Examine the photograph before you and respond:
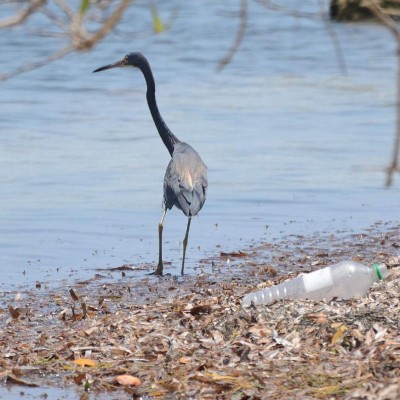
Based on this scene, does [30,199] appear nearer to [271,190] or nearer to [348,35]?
[271,190]

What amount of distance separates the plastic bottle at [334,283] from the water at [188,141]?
1904 millimetres

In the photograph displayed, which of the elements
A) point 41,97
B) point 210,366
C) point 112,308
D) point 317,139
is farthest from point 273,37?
point 210,366

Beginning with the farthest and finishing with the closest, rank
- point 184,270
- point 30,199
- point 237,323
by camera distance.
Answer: point 30,199 → point 184,270 → point 237,323

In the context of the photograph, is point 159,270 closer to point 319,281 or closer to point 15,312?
point 15,312

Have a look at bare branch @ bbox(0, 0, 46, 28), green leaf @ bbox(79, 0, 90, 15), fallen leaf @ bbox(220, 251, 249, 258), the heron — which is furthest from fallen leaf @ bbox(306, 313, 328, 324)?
bare branch @ bbox(0, 0, 46, 28)

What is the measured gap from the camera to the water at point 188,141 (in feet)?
→ 32.8

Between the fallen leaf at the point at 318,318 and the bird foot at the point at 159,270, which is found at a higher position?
the fallen leaf at the point at 318,318

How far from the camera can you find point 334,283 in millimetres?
6379

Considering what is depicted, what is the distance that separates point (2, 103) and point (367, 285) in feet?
40.6

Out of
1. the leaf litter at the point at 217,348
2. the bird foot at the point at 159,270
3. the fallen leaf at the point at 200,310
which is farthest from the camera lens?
the bird foot at the point at 159,270

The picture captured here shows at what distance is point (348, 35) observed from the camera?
28.7 meters

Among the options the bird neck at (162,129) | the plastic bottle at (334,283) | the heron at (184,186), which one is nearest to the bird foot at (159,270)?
the heron at (184,186)

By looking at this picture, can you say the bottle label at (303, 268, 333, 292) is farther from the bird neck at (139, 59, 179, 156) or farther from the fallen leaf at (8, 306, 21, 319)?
the bird neck at (139, 59, 179, 156)

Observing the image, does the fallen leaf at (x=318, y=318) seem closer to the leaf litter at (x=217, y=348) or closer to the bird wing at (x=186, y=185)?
the leaf litter at (x=217, y=348)
